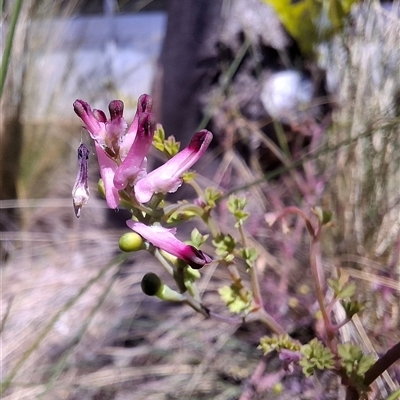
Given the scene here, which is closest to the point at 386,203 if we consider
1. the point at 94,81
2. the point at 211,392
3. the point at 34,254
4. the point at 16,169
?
the point at 211,392

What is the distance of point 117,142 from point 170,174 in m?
0.04

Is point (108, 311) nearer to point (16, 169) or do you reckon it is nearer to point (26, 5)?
point (16, 169)

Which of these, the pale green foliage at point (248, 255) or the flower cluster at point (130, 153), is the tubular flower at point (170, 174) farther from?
the pale green foliage at point (248, 255)

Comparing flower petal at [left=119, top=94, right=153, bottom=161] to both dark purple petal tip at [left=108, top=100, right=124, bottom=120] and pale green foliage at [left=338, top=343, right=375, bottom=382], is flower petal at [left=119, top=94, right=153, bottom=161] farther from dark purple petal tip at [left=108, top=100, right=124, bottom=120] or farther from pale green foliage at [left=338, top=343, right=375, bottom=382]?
pale green foliage at [left=338, top=343, right=375, bottom=382]

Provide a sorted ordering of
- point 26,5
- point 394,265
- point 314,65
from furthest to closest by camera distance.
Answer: point 26,5 < point 314,65 < point 394,265

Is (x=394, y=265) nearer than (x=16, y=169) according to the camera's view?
Yes

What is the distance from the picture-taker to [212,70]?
113 centimetres

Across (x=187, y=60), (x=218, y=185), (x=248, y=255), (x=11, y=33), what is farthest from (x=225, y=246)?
(x=187, y=60)

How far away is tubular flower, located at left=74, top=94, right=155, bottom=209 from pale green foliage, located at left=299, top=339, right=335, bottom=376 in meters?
0.20

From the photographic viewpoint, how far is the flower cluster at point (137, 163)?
310mm

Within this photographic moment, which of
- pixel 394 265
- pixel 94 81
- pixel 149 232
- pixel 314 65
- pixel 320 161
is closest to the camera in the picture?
pixel 149 232

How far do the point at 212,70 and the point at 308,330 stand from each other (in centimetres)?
67

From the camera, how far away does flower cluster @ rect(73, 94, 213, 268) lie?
31 centimetres

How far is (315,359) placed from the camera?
0.39m
